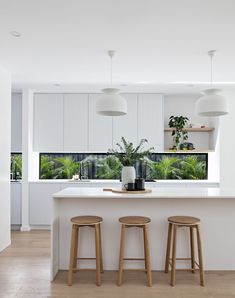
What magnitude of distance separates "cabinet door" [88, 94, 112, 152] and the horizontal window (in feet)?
1.60

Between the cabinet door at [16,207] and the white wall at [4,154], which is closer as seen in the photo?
the white wall at [4,154]

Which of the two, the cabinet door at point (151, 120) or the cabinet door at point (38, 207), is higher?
the cabinet door at point (151, 120)

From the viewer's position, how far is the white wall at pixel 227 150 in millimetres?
5309

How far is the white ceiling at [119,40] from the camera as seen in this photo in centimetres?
246

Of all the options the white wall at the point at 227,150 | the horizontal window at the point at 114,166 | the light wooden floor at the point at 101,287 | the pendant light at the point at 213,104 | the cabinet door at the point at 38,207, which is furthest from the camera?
the horizontal window at the point at 114,166

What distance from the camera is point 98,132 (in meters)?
5.50

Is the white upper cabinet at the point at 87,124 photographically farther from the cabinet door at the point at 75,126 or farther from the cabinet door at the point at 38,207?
the cabinet door at the point at 38,207

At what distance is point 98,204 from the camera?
3.38 meters

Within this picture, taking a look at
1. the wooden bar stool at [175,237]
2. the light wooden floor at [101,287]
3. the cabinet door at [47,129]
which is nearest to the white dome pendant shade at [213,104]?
the wooden bar stool at [175,237]

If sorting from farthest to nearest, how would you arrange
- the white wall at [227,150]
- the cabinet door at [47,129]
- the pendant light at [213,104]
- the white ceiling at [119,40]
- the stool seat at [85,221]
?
1. the cabinet door at [47,129]
2. the white wall at [227,150]
3. the pendant light at [213,104]
4. the stool seat at [85,221]
5. the white ceiling at [119,40]

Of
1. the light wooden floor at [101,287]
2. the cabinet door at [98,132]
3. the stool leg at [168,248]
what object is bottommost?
the light wooden floor at [101,287]

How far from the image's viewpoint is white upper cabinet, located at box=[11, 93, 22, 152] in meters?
5.59

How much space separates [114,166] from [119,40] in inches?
126

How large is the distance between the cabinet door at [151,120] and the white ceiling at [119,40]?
0.76m
